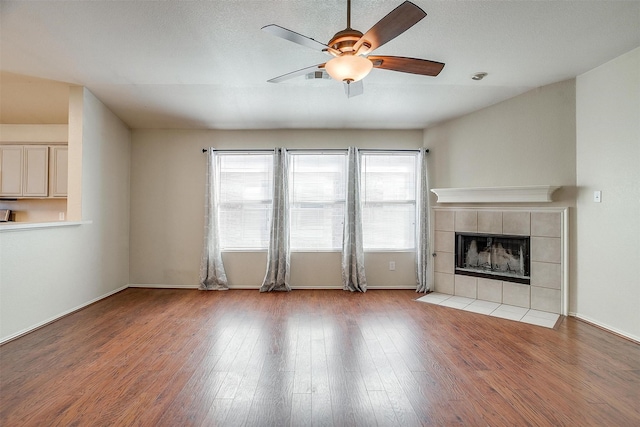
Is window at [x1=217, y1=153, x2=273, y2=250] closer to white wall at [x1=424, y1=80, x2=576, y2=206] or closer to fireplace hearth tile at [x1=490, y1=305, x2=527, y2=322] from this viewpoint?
white wall at [x1=424, y1=80, x2=576, y2=206]

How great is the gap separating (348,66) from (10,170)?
213 inches

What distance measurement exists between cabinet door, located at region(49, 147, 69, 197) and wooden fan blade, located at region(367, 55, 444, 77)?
15.8 ft

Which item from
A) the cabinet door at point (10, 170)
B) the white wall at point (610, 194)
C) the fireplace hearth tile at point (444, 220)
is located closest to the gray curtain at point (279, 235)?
the fireplace hearth tile at point (444, 220)

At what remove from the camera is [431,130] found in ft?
15.4

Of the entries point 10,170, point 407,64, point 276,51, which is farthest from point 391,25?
point 10,170

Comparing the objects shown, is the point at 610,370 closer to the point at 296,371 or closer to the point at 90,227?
the point at 296,371

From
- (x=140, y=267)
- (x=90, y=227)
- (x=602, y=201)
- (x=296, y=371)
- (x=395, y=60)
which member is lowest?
(x=296, y=371)

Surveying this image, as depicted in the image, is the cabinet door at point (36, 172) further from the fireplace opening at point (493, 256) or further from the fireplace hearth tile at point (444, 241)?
the fireplace opening at point (493, 256)

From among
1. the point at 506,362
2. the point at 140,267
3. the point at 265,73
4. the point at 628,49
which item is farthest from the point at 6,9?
the point at 628,49

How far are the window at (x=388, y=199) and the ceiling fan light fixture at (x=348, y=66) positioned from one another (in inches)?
112

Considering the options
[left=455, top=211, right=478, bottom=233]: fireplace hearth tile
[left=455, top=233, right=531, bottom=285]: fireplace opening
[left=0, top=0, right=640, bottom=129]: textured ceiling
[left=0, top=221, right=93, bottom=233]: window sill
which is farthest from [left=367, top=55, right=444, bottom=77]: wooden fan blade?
[left=0, top=221, right=93, bottom=233]: window sill

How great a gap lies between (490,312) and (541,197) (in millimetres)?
1398

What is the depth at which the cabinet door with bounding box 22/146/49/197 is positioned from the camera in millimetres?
4660

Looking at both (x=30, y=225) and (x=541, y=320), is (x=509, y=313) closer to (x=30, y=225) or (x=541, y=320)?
(x=541, y=320)
